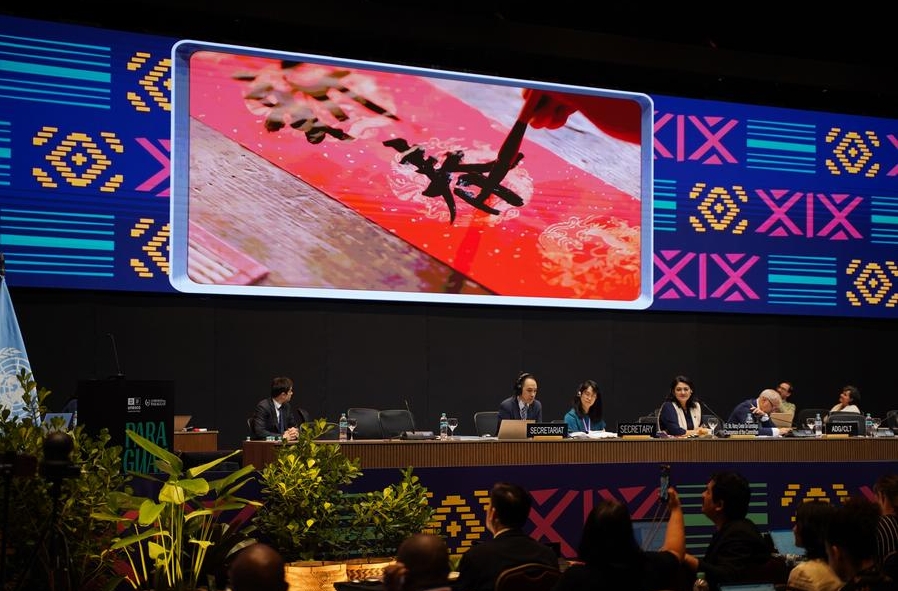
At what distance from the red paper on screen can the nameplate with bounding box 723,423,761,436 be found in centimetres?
261

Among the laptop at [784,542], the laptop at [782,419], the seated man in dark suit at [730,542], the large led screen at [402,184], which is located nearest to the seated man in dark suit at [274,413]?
the large led screen at [402,184]

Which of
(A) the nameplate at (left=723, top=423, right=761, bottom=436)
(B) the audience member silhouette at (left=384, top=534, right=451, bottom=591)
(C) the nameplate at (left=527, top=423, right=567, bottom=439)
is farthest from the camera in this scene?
(A) the nameplate at (left=723, top=423, right=761, bottom=436)

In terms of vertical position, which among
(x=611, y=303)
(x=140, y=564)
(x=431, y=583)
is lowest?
(x=140, y=564)

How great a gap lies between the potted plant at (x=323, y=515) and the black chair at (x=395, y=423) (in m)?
3.19

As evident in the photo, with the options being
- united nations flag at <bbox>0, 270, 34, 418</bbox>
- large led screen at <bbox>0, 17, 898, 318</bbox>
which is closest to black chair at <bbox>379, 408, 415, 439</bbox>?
large led screen at <bbox>0, 17, 898, 318</bbox>

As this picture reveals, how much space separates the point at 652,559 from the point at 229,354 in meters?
6.02

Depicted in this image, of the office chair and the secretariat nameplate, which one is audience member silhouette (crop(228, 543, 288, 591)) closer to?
the office chair

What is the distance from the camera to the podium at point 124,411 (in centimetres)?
509

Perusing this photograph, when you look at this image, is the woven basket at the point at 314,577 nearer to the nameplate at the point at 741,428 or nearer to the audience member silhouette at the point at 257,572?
the audience member silhouette at the point at 257,572

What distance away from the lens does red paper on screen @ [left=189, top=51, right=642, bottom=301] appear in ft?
28.0

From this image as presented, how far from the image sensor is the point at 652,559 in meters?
3.30

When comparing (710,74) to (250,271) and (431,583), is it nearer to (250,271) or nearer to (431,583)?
(250,271)

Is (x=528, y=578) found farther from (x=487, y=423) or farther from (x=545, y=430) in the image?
(x=487, y=423)

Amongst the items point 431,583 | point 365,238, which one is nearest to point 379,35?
point 365,238
